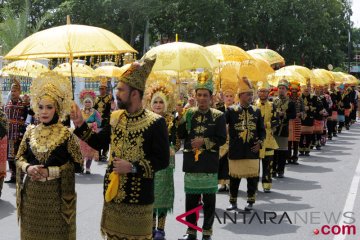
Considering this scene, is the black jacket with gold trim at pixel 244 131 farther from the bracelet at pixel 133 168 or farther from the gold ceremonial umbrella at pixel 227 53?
the bracelet at pixel 133 168

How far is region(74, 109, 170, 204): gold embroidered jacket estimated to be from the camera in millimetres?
4551

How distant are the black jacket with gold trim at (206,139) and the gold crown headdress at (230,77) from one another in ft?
10.8

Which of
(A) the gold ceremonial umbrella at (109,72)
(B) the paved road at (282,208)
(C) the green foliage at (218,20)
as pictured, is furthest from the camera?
(C) the green foliage at (218,20)

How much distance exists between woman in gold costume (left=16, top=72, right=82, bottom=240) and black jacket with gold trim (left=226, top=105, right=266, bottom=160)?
3.77m

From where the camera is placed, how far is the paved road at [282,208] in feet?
23.9

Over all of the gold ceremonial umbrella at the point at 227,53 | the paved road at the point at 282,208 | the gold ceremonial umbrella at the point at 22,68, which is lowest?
the paved road at the point at 282,208

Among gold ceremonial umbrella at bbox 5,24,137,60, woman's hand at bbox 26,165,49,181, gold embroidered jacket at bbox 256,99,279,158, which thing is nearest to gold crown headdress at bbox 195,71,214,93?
gold ceremonial umbrella at bbox 5,24,137,60

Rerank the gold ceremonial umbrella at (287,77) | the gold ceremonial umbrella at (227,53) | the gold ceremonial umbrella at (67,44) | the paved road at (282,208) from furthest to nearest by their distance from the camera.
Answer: the gold ceremonial umbrella at (287,77), the gold ceremonial umbrella at (227,53), the paved road at (282,208), the gold ceremonial umbrella at (67,44)

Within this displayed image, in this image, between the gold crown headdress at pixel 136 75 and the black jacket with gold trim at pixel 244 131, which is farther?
the black jacket with gold trim at pixel 244 131

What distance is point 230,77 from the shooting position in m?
11.9

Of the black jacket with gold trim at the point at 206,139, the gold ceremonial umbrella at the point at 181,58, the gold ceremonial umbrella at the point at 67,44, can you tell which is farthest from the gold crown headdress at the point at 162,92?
the gold ceremonial umbrella at the point at 181,58

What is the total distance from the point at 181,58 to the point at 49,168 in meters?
3.70

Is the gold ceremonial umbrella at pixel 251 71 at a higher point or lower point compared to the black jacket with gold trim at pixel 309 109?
higher

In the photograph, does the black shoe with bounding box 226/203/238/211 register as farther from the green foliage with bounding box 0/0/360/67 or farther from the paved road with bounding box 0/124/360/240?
the green foliage with bounding box 0/0/360/67
